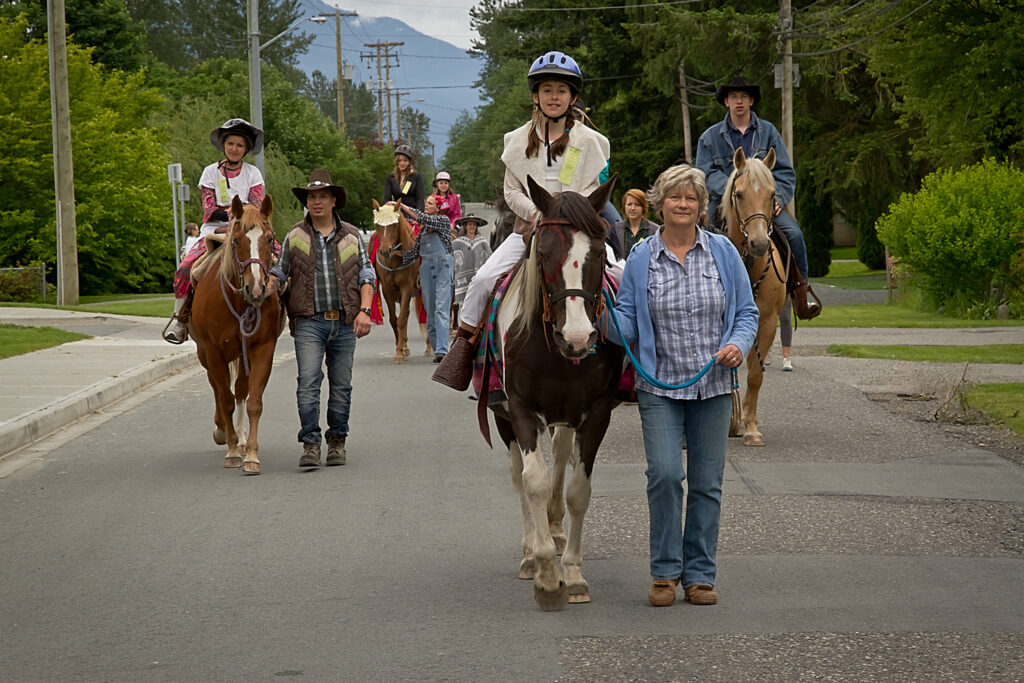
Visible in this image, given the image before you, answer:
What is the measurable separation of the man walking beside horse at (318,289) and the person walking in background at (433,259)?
800 centimetres

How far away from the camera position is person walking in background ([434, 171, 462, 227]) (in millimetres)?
20312

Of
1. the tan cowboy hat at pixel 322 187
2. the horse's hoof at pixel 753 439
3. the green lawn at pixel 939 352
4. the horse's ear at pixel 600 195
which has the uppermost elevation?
the tan cowboy hat at pixel 322 187

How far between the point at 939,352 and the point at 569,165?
41.1 ft

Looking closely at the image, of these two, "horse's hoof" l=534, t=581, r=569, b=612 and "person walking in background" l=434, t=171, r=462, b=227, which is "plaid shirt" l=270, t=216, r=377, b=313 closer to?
"horse's hoof" l=534, t=581, r=569, b=612

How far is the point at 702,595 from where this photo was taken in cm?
657

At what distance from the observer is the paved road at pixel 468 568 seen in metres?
5.79

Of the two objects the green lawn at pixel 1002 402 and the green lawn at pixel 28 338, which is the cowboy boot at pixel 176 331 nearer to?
the green lawn at pixel 1002 402

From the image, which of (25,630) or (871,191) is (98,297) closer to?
(871,191)

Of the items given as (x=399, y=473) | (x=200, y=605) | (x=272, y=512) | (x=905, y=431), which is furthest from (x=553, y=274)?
(x=905, y=431)

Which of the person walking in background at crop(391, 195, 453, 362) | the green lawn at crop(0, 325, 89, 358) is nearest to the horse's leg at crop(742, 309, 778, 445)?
the person walking in background at crop(391, 195, 453, 362)

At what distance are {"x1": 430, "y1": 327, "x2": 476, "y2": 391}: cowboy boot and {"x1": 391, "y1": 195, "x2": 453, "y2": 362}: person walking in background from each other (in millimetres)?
11315

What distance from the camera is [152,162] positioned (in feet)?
137

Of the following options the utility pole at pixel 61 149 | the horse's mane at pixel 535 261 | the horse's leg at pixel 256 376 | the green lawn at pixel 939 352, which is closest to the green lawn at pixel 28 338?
the utility pole at pixel 61 149

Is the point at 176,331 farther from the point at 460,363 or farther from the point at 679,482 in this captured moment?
the point at 679,482
